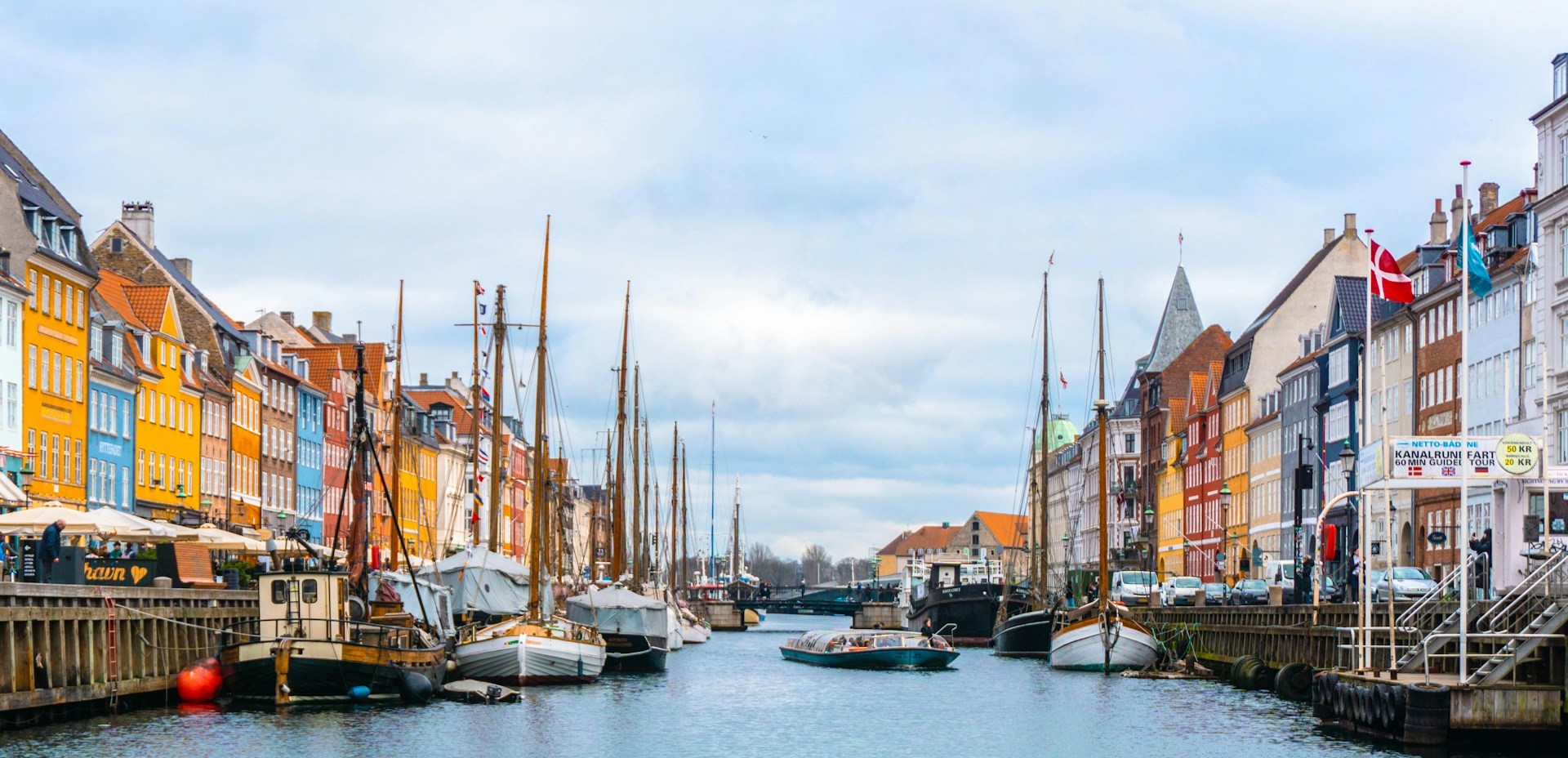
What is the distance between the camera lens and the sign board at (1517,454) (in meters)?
42.3

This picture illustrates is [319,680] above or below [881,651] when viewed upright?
above

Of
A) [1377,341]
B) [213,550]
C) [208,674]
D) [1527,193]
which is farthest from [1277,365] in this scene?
[208,674]

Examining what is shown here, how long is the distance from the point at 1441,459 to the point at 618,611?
142 ft

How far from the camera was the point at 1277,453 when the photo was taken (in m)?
120

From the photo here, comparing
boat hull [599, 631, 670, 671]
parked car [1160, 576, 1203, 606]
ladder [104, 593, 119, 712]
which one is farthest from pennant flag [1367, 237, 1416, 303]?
parked car [1160, 576, 1203, 606]

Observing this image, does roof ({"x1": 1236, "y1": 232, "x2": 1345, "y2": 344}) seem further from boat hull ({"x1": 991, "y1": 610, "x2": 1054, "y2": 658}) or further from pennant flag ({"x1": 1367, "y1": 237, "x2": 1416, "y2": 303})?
pennant flag ({"x1": 1367, "y1": 237, "x2": 1416, "y2": 303})

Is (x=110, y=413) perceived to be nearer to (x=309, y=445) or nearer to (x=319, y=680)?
(x=319, y=680)

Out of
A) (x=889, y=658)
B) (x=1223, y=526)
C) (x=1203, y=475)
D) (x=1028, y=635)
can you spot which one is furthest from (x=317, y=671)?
(x=1203, y=475)

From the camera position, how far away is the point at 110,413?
280 feet

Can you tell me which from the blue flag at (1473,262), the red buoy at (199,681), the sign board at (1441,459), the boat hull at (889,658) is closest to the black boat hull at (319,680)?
the red buoy at (199,681)

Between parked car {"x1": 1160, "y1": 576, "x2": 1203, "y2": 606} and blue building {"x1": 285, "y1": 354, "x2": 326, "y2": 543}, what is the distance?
48.7 m

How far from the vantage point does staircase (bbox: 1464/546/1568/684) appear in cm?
4019

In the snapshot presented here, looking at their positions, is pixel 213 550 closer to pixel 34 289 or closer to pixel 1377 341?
pixel 34 289

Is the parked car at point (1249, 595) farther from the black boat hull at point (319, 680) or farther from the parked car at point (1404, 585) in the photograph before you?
the black boat hull at point (319, 680)
